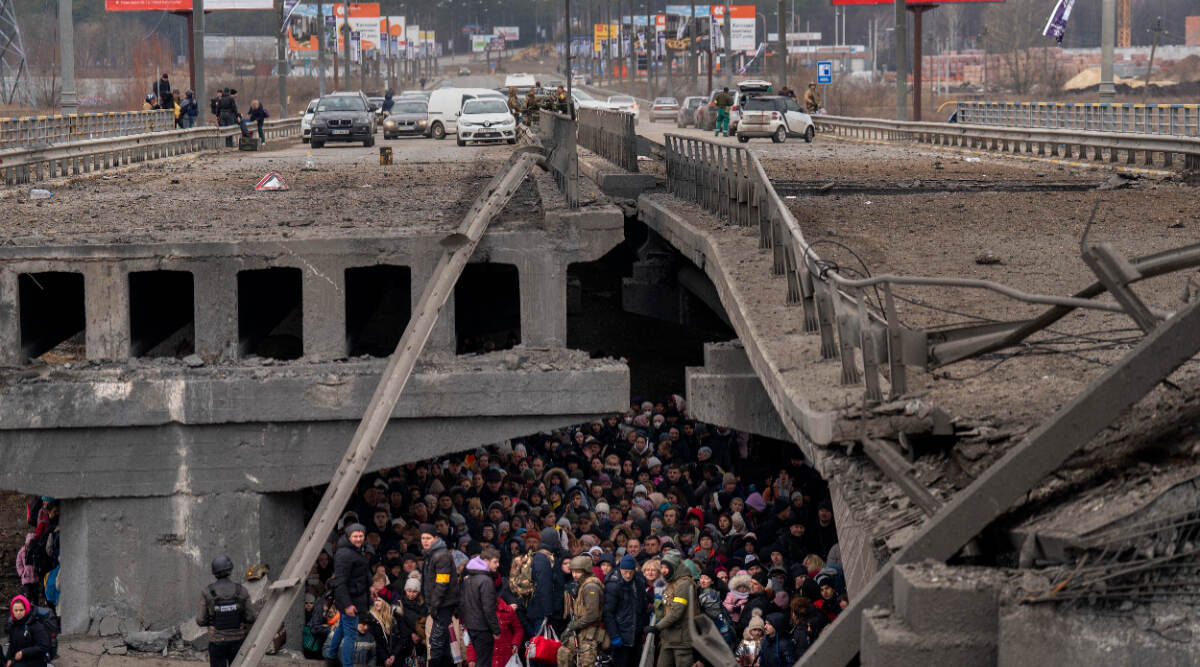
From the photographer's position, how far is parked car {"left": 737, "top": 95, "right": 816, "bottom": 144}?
1994 inches

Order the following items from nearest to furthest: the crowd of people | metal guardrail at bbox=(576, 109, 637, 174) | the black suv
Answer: the crowd of people
metal guardrail at bbox=(576, 109, 637, 174)
the black suv

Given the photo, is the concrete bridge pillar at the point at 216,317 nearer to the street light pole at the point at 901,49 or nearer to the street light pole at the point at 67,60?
the street light pole at the point at 67,60

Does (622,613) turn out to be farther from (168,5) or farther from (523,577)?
(168,5)

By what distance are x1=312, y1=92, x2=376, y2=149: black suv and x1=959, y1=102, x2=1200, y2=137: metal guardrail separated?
17.8 m

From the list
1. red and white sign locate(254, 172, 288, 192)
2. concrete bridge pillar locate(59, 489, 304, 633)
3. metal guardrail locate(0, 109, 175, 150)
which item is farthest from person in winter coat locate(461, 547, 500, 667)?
metal guardrail locate(0, 109, 175, 150)

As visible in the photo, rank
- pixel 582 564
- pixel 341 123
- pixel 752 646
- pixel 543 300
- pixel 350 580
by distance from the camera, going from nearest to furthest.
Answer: pixel 752 646 → pixel 582 564 → pixel 350 580 → pixel 543 300 → pixel 341 123

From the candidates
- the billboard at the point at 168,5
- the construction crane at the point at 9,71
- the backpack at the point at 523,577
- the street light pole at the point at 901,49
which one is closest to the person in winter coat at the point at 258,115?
the billboard at the point at 168,5

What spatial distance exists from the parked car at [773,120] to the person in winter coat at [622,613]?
Answer: 38593mm

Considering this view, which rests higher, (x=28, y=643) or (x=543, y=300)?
(x=543, y=300)

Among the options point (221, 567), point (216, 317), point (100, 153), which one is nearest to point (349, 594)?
point (221, 567)

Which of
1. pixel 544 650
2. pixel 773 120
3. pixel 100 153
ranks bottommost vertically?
pixel 544 650

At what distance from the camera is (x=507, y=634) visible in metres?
13.4

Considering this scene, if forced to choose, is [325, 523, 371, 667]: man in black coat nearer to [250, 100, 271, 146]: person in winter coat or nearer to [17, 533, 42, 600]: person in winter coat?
[17, 533, 42, 600]: person in winter coat

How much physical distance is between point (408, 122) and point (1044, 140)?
27422 millimetres
